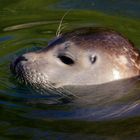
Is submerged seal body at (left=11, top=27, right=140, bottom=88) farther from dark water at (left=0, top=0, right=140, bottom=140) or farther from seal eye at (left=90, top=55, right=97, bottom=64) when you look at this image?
dark water at (left=0, top=0, right=140, bottom=140)

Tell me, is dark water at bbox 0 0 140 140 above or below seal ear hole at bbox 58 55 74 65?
below

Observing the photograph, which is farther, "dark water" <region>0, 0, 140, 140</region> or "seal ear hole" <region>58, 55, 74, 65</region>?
"seal ear hole" <region>58, 55, 74, 65</region>

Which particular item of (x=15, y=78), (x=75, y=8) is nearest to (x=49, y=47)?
(x=15, y=78)

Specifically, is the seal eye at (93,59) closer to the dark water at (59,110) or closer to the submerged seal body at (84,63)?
the submerged seal body at (84,63)

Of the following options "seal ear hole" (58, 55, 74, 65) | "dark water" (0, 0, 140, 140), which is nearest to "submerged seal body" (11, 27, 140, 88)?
"seal ear hole" (58, 55, 74, 65)

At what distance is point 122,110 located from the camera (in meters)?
5.42

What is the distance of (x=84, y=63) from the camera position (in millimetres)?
5840

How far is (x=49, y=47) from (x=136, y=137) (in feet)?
5.00

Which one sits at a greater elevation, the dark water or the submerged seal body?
the submerged seal body

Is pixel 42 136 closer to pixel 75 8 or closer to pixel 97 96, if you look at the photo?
pixel 97 96

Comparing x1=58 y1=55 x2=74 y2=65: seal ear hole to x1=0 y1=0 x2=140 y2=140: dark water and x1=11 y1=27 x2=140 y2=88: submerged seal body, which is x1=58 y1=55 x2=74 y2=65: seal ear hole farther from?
x1=0 y1=0 x2=140 y2=140: dark water

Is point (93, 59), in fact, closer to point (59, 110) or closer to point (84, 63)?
point (84, 63)

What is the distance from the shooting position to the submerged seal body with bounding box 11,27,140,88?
580 cm

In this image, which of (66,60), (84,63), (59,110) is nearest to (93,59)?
(84,63)
